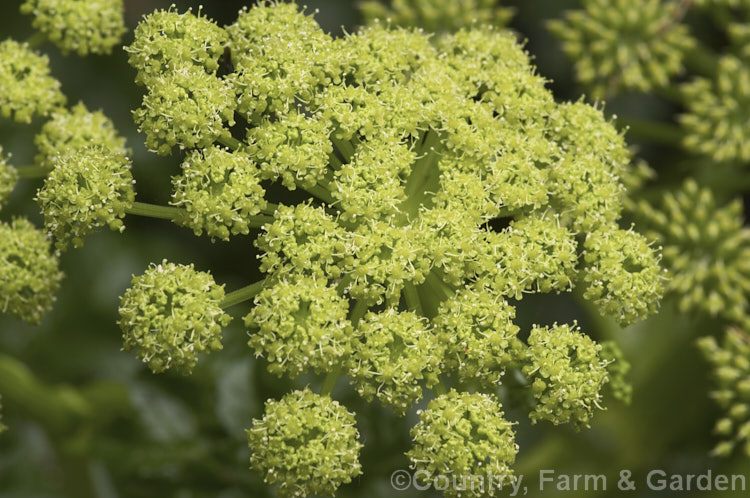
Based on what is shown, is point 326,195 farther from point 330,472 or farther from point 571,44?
point 571,44

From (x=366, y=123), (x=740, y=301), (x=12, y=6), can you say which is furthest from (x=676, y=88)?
(x=12, y=6)

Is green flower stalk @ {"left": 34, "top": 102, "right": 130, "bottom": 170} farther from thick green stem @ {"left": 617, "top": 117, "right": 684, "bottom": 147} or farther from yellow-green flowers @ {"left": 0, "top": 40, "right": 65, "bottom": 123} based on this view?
thick green stem @ {"left": 617, "top": 117, "right": 684, "bottom": 147}

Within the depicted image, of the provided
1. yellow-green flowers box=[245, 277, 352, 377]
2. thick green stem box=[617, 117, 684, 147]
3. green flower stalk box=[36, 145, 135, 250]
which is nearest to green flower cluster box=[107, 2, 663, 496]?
yellow-green flowers box=[245, 277, 352, 377]

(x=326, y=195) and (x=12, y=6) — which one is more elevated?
(x=12, y=6)

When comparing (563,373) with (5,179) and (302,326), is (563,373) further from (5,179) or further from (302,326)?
(5,179)

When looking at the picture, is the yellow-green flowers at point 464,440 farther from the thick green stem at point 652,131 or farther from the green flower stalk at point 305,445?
the thick green stem at point 652,131

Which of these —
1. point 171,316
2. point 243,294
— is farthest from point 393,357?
point 171,316
